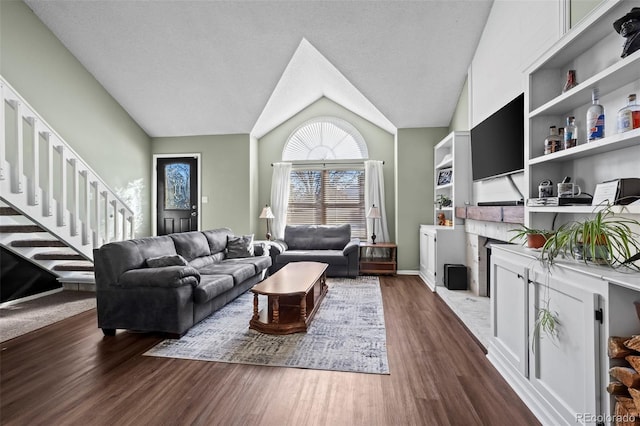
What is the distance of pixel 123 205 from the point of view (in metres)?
4.71

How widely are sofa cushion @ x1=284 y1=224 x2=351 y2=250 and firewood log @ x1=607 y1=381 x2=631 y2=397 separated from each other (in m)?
4.57

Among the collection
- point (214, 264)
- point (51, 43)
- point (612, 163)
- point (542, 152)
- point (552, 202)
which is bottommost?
point (214, 264)

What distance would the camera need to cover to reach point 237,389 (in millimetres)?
2078

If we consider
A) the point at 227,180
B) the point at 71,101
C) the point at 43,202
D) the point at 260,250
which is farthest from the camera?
the point at 227,180

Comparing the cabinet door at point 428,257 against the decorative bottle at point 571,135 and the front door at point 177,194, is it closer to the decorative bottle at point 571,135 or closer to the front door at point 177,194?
the decorative bottle at point 571,135

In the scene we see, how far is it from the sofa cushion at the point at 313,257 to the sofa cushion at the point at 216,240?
949 millimetres

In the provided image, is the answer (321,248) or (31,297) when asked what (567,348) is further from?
(31,297)

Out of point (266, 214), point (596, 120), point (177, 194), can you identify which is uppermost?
point (596, 120)

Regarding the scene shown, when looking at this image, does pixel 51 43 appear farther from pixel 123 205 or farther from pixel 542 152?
pixel 542 152

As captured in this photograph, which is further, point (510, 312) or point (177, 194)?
point (177, 194)

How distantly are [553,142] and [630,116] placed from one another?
617mm

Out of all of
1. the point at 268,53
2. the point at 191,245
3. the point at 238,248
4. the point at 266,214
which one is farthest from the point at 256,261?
the point at 268,53

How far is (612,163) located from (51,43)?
6.49 m

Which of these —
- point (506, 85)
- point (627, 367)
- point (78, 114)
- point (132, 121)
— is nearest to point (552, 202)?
point (627, 367)
